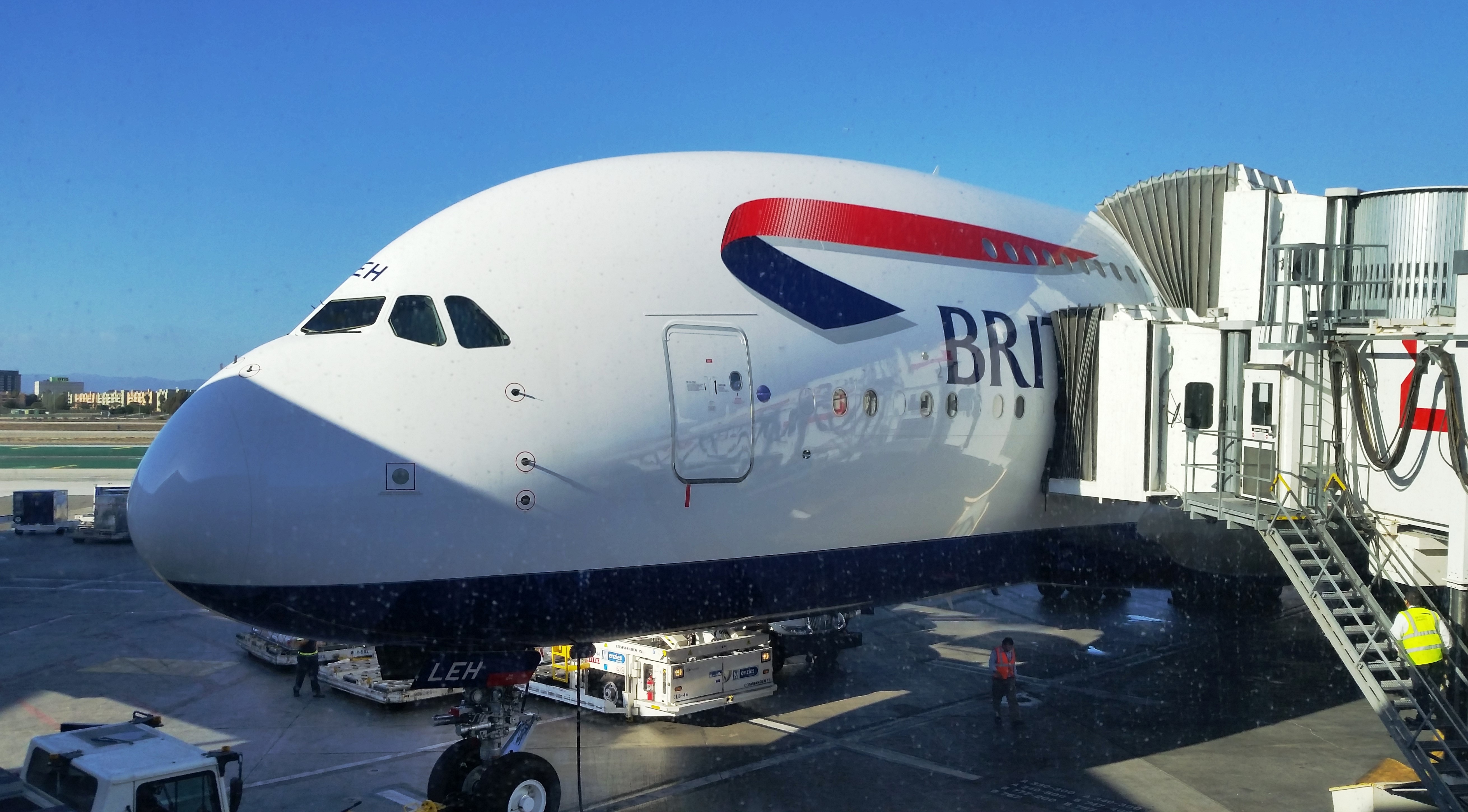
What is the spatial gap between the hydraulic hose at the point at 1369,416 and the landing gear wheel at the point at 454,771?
946cm

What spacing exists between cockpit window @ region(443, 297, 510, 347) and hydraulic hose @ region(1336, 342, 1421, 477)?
8.51m

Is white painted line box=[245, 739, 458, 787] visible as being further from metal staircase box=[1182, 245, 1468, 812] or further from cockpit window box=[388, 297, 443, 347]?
metal staircase box=[1182, 245, 1468, 812]

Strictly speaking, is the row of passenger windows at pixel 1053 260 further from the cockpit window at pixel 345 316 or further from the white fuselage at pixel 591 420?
the cockpit window at pixel 345 316

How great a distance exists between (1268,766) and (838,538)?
23.2 feet

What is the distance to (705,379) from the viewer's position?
33.4 ft

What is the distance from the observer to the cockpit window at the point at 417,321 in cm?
962

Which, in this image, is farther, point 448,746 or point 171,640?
point 171,640

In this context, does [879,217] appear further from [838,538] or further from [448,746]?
[448,746]

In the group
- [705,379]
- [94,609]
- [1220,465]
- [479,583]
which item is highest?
[705,379]

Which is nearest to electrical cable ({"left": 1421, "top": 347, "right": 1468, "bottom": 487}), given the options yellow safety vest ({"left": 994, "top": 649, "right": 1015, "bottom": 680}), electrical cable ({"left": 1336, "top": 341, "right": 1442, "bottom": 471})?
electrical cable ({"left": 1336, "top": 341, "right": 1442, "bottom": 471})

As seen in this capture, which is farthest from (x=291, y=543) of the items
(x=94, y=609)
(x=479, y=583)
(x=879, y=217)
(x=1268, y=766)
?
(x=94, y=609)

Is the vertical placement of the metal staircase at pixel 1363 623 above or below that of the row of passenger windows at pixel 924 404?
below

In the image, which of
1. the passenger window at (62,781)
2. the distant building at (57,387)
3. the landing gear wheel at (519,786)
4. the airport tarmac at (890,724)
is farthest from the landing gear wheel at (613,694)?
the distant building at (57,387)

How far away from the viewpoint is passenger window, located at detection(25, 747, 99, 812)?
34.3 ft
